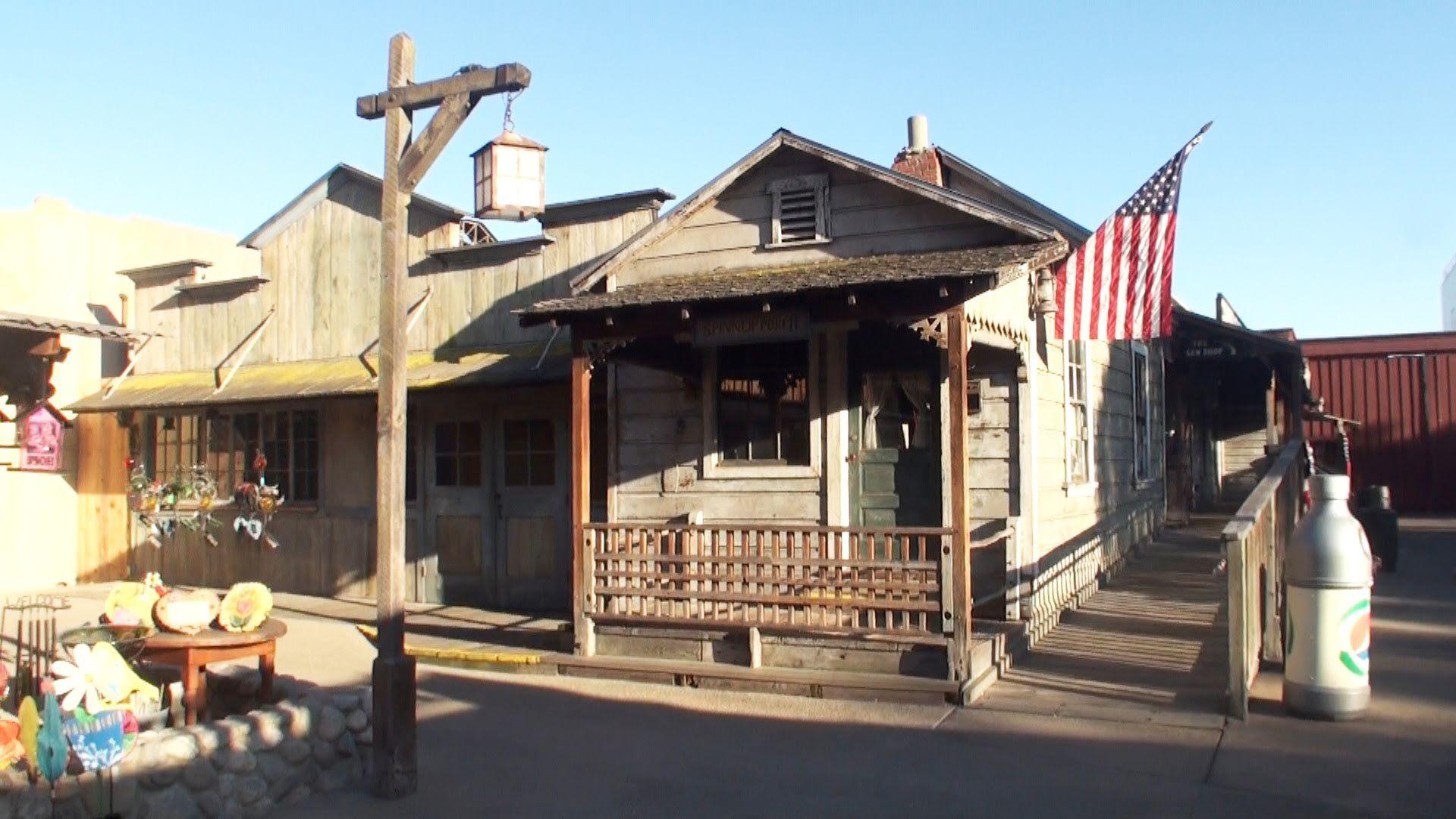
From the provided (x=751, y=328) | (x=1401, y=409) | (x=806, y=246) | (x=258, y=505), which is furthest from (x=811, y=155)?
(x=1401, y=409)

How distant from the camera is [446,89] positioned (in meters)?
6.89

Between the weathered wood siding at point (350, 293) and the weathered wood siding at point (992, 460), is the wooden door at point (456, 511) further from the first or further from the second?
the weathered wood siding at point (992, 460)

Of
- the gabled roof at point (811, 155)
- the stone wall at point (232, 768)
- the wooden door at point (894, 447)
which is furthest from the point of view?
the wooden door at point (894, 447)

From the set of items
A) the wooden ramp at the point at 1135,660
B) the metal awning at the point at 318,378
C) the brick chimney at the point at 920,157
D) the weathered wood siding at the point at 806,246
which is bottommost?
the wooden ramp at the point at 1135,660

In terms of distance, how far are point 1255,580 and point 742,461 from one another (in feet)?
14.7

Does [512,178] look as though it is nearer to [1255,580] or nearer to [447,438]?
[447,438]

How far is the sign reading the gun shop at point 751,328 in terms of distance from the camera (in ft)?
30.8

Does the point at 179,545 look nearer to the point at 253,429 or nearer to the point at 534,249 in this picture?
the point at 253,429

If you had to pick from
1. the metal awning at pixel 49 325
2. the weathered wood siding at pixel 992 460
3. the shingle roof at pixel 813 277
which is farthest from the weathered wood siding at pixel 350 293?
the weathered wood siding at pixel 992 460

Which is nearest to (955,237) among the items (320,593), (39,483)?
(320,593)

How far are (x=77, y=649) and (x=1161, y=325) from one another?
29.1 feet

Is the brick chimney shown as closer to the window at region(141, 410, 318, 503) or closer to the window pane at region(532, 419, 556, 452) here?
the window pane at region(532, 419, 556, 452)

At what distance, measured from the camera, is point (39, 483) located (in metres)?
16.5

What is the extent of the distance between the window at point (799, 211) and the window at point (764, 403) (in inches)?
37.5
